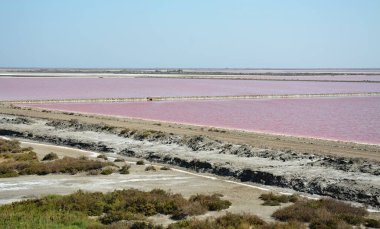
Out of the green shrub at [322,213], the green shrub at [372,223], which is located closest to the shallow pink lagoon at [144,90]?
the green shrub at [322,213]

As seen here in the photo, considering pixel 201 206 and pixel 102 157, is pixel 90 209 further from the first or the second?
pixel 102 157

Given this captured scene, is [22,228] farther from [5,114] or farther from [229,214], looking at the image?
[5,114]

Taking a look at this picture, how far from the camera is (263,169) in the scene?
23016 millimetres

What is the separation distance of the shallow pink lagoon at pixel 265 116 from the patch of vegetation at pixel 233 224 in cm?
1999

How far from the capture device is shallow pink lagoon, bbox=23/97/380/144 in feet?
125

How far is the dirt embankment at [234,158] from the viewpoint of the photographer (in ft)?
66.3

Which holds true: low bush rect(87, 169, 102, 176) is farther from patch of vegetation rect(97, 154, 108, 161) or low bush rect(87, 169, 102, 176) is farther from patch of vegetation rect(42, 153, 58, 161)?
patch of vegetation rect(42, 153, 58, 161)

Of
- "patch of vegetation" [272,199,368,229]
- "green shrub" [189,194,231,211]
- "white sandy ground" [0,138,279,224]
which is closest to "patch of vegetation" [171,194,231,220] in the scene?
"green shrub" [189,194,231,211]

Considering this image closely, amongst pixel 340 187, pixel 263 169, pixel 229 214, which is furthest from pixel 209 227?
pixel 263 169

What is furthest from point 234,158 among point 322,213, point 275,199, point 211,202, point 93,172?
point 322,213

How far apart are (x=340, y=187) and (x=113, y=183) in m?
8.78

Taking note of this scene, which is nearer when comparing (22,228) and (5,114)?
(22,228)

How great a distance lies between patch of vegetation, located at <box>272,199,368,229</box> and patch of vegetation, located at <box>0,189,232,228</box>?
273 centimetres

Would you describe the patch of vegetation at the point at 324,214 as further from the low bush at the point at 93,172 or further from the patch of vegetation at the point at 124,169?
the low bush at the point at 93,172
